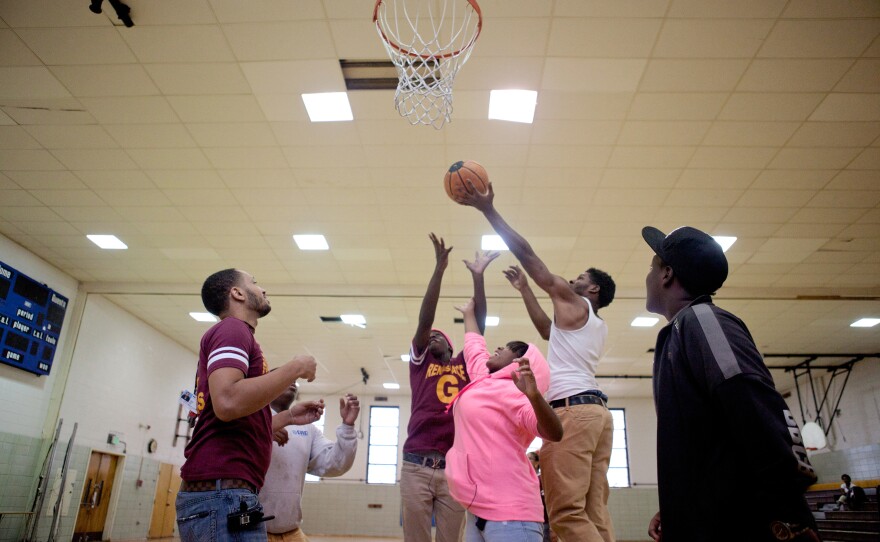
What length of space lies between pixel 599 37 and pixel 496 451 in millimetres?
3642

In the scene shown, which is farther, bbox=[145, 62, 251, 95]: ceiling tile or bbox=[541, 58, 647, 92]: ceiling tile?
bbox=[145, 62, 251, 95]: ceiling tile

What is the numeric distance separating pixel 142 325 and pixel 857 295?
41.8 feet

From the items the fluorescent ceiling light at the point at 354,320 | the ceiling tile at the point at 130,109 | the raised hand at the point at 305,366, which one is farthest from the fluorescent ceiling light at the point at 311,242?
the raised hand at the point at 305,366

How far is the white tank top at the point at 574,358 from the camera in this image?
2824 millimetres

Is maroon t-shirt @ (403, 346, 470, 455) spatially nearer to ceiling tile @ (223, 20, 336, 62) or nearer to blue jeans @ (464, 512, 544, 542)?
blue jeans @ (464, 512, 544, 542)

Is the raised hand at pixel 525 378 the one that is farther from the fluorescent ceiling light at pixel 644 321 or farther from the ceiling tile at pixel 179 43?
the fluorescent ceiling light at pixel 644 321

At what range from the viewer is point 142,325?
11.3 metres

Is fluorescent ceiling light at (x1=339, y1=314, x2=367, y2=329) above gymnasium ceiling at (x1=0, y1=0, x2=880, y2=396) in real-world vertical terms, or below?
below

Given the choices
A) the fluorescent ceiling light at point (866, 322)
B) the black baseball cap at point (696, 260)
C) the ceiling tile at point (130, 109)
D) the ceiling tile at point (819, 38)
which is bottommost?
the black baseball cap at point (696, 260)

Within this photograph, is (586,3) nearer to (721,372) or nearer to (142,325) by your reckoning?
(721,372)

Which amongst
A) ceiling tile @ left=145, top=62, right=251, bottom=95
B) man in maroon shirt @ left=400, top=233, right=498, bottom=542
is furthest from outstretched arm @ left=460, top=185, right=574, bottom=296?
ceiling tile @ left=145, top=62, right=251, bottom=95

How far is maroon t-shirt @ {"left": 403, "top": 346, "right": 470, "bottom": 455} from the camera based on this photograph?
305 centimetres

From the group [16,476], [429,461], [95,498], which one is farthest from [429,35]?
[95,498]

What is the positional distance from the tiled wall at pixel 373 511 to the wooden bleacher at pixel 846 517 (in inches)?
193
